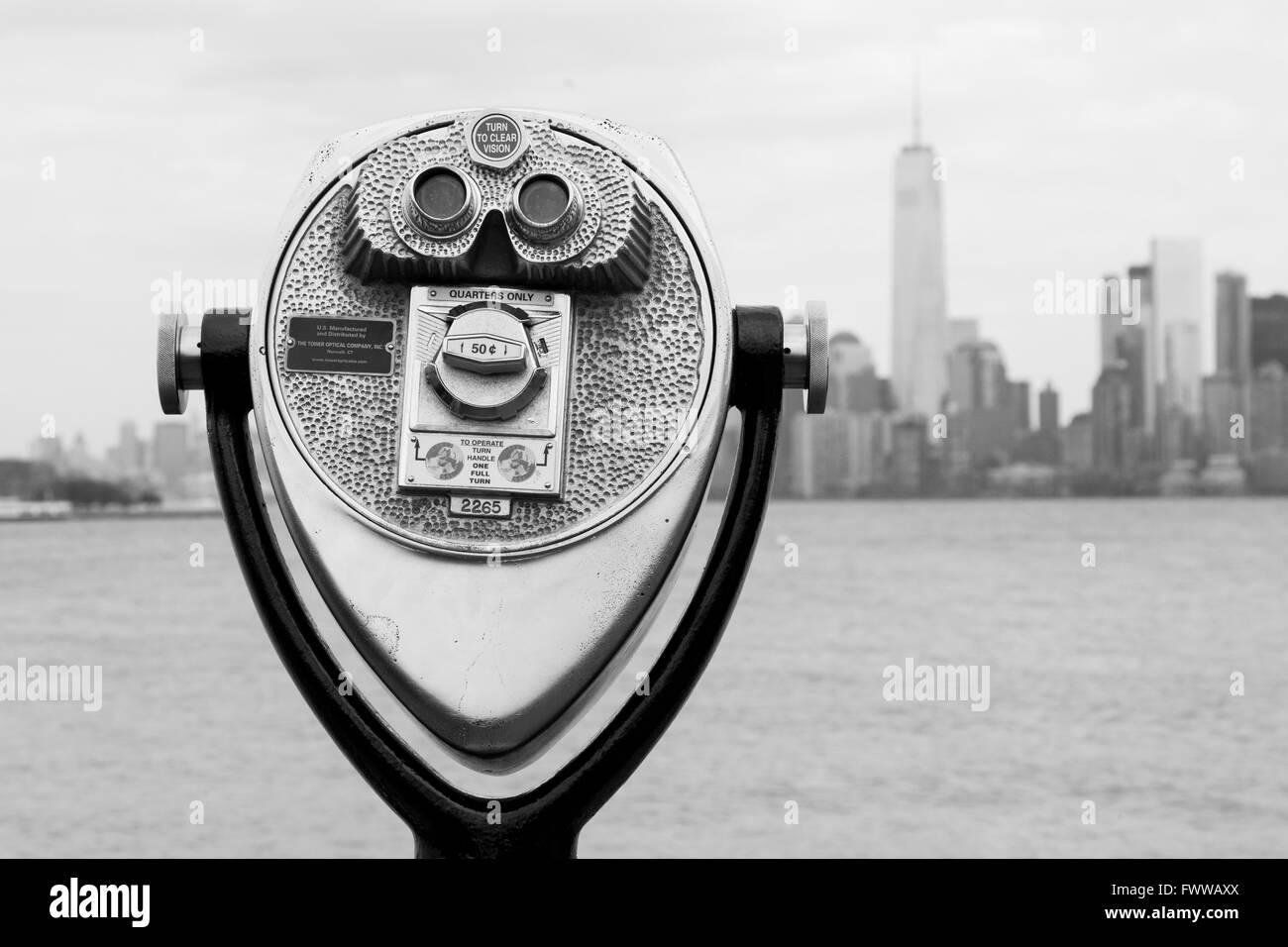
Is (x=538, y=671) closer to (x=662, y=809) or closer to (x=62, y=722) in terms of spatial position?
(x=662, y=809)

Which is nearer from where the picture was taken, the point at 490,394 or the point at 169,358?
the point at 490,394

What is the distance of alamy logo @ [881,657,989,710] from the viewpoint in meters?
24.5

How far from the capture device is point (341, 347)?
2.22 metres

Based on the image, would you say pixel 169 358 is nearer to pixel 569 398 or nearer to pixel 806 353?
pixel 569 398

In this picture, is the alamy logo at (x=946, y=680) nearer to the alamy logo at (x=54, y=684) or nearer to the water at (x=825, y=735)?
the water at (x=825, y=735)

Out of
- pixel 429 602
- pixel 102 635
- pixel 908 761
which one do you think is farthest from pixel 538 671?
pixel 102 635

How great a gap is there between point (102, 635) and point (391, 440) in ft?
100

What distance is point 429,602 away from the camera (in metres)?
2.16

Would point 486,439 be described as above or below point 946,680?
above

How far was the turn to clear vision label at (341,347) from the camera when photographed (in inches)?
87.3
